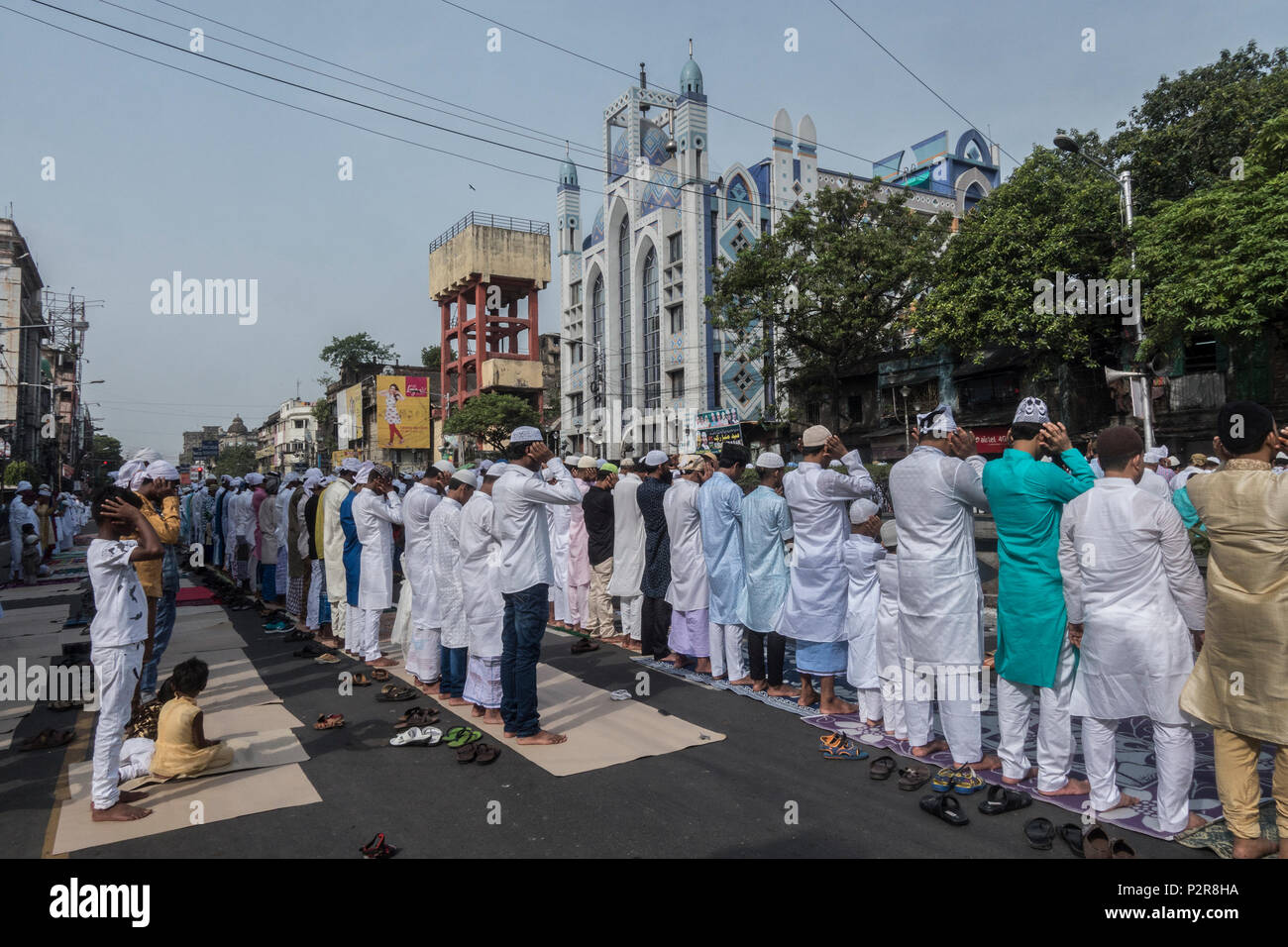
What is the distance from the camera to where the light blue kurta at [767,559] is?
19.3ft

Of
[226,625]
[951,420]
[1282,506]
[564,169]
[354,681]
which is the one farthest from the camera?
[564,169]

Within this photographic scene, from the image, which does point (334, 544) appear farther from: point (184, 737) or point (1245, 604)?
point (1245, 604)

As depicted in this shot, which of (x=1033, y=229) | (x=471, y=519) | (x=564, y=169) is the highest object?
(x=564, y=169)

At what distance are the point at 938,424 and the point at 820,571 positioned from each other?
1378mm

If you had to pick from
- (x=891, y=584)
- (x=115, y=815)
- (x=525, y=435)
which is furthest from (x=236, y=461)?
(x=891, y=584)

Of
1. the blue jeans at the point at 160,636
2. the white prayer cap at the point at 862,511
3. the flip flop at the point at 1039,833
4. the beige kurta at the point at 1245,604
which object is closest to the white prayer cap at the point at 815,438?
the white prayer cap at the point at 862,511

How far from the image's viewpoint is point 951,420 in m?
4.50

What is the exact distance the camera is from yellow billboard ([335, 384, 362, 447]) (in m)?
55.4

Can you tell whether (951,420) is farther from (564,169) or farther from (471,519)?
(564,169)

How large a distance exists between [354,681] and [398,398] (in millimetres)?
47354

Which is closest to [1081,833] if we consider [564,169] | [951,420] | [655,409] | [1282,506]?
[1282,506]

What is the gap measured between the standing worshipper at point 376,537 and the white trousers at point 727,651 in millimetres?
2888

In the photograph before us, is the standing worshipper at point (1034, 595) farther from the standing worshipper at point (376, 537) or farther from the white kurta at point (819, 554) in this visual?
the standing worshipper at point (376, 537)

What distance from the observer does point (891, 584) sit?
500 centimetres
